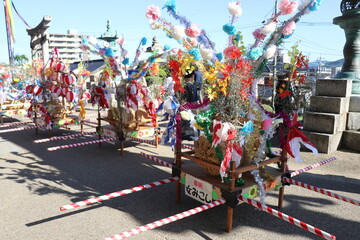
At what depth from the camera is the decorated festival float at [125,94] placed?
6.56 metres

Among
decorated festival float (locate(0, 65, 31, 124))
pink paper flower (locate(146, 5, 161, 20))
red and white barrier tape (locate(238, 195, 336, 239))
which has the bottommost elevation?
red and white barrier tape (locate(238, 195, 336, 239))

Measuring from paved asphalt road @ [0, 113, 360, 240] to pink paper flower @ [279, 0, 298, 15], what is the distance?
2.61m

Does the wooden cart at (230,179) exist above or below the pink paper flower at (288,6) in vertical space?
below

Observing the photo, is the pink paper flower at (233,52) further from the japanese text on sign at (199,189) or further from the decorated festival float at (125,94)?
the decorated festival float at (125,94)

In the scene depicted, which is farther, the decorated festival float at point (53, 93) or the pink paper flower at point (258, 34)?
the decorated festival float at point (53, 93)

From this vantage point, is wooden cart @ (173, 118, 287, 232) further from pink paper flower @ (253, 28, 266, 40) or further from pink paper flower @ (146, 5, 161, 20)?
pink paper flower @ (146, 5, 161, 20)

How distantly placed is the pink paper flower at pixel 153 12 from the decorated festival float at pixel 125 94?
259 cm

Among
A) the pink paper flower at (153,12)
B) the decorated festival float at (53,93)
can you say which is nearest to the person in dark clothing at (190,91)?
the pink paper flower at (153,12)

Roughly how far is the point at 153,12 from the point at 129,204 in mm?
2769

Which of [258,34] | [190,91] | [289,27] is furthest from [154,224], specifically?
[190,91]

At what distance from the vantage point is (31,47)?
14.3 m

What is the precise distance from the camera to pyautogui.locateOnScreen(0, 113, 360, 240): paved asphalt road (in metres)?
3.45

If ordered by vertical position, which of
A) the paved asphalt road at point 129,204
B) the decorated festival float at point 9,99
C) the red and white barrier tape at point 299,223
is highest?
the decorated festival float at point 9,99

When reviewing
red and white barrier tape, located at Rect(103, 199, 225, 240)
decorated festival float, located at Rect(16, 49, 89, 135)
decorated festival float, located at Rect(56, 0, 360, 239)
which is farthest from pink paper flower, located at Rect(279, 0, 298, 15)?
decorated festival float, located at Rect(16, 49, 89, 135)
